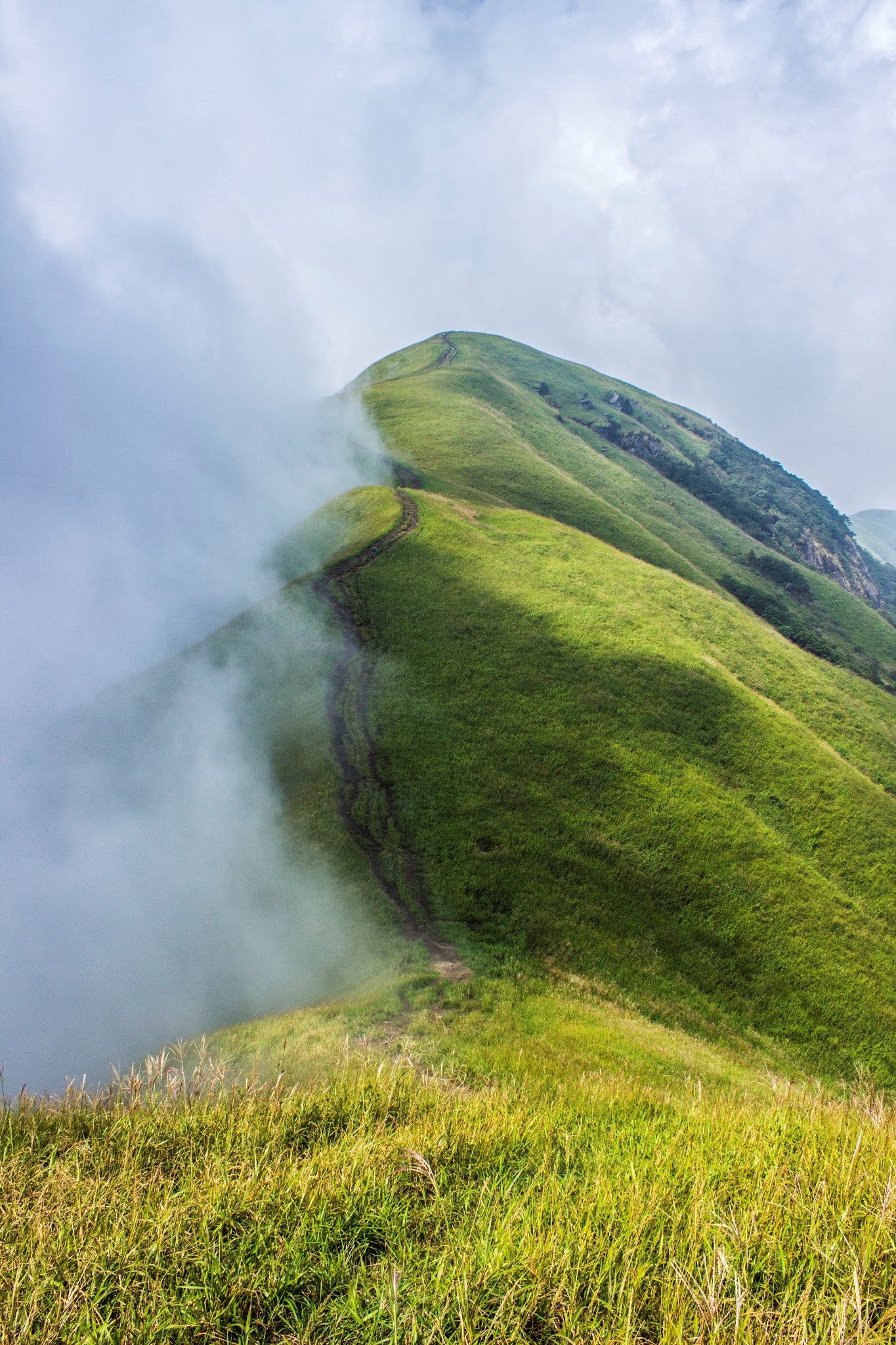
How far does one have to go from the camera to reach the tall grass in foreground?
2566mm

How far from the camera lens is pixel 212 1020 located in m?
18.9

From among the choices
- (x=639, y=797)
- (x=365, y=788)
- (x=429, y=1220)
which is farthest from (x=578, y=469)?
(x=429, y=1220)

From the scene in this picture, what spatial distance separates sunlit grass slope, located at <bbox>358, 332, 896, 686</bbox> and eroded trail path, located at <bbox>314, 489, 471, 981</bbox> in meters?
33.0

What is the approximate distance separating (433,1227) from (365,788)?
81.2 feet

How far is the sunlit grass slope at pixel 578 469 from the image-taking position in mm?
73250

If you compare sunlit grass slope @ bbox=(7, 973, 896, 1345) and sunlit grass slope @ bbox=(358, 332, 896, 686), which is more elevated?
sunlit grass slope @ bbox=(358, 332, 896, 686)

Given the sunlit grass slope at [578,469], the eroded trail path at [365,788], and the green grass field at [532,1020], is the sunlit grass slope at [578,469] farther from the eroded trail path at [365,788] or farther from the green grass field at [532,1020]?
the eroded trail path at [365,788]

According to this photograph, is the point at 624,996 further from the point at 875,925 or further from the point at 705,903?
the point at 875,925

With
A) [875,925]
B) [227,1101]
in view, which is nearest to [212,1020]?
[227,1101]

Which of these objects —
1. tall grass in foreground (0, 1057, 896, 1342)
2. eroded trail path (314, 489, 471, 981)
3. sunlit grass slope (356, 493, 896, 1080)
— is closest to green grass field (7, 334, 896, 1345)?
tall grass in foreground (0, 1057, 896, 1342)

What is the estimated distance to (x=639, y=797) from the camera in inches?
1142

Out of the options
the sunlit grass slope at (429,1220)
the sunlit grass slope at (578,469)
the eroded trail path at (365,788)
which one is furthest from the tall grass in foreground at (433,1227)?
the sunlit grass slope at (578,469)

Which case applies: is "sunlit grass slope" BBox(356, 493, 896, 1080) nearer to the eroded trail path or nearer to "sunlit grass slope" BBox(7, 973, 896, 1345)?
the eroded trail path

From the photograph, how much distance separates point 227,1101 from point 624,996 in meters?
18.5
